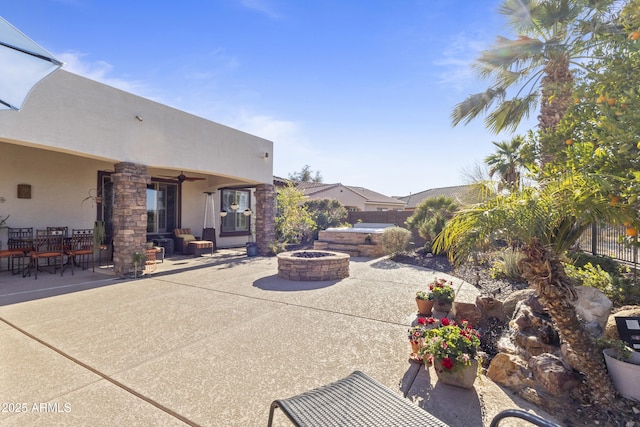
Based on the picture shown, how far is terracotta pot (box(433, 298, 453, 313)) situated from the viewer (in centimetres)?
539

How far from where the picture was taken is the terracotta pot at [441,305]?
5.39m

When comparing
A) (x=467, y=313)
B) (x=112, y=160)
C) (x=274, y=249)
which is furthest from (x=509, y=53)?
(x=112, y=160)

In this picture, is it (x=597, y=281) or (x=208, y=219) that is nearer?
(x=597, y=281)

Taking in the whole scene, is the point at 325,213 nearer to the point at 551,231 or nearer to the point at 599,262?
the point at 599,262

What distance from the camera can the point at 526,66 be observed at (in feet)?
32.7

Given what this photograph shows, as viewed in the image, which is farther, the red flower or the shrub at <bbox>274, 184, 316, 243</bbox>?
the shrub at <bbox>274, 184, 316, 243</bbox>

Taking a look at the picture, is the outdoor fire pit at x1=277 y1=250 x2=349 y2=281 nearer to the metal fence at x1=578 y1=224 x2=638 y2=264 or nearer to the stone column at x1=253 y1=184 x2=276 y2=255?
the stone column at x1=253 y1=184 x2=276 y2=255

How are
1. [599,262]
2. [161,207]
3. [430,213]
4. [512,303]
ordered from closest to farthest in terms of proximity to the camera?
[512,303] → [599,262] → [161,207] → [430,213]

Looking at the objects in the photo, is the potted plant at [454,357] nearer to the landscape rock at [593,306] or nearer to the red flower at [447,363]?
the red flower at [447,363]

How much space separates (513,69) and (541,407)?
1071cm

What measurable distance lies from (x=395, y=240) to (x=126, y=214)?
9137mm

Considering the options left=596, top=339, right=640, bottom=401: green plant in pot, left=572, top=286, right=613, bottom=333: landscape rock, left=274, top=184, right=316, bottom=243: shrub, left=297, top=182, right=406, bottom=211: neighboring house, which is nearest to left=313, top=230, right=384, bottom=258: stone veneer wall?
left=274, top=184, right=316, bottom=243: shrub

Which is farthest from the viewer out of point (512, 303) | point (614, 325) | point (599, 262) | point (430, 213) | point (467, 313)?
point (430, 213)

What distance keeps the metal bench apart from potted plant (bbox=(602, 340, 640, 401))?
2.53 m
